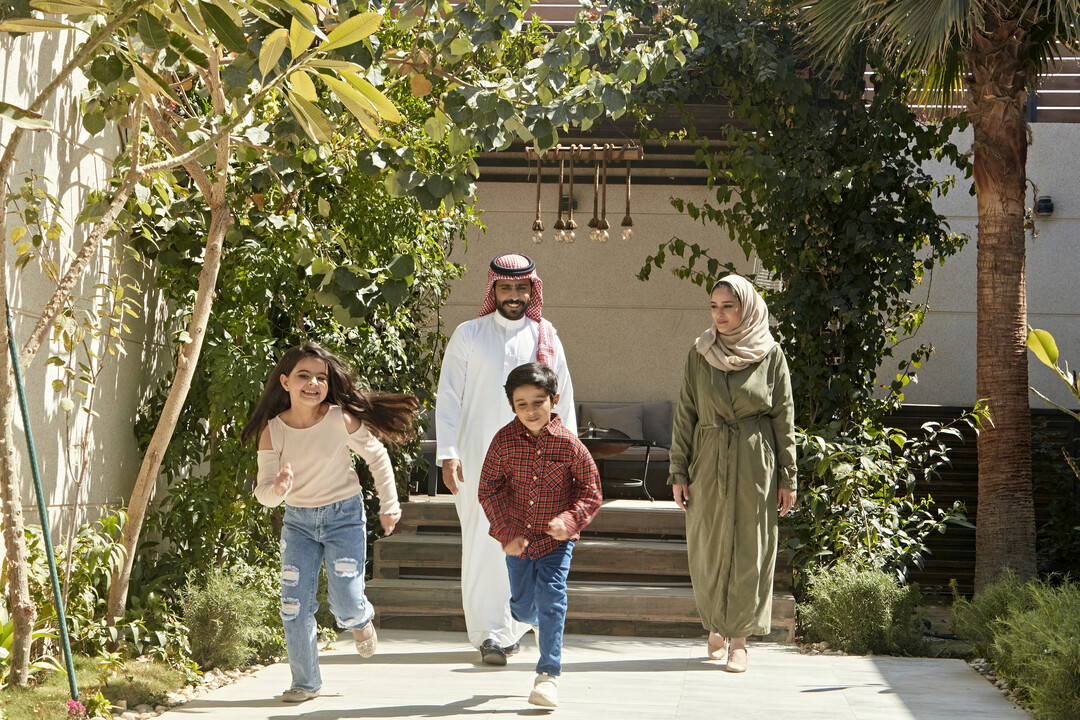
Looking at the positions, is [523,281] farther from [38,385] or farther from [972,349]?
[972,349]

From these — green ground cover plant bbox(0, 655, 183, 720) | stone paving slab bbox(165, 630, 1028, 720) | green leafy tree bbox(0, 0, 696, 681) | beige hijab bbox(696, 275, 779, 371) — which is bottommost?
stone paving slab bbox(165, 630, 1028, 720)

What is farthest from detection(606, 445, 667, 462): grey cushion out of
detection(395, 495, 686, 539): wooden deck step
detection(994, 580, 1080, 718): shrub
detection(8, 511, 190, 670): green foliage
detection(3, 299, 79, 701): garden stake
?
detection(3, 299, 79, 701): garden stake

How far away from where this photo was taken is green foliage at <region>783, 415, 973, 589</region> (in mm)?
5816

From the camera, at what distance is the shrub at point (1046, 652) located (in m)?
3.78

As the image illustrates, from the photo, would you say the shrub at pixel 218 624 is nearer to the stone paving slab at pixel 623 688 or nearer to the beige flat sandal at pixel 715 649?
the stone paving slab at pixel 623 688

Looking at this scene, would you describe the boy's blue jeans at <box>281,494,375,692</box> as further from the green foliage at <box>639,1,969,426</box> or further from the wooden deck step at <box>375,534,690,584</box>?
the green foliage at <box>639,1,969,426</box>

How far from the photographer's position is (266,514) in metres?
5.24

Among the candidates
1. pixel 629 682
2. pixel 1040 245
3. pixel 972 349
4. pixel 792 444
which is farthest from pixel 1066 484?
pixel 629 682

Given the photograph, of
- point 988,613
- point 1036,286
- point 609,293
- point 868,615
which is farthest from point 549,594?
point 1036,286

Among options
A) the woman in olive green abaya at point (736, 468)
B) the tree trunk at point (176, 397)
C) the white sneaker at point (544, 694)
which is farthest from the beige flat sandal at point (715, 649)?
the tree trunk at point (176, 397)

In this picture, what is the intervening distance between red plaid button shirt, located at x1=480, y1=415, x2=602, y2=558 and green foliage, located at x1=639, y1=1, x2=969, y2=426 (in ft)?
9.25

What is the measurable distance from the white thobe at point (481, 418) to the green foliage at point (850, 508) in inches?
64.5

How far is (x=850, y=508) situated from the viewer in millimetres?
5895

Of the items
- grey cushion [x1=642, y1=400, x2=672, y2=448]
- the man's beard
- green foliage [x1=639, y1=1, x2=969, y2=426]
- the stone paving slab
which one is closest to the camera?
the stone paving slab
